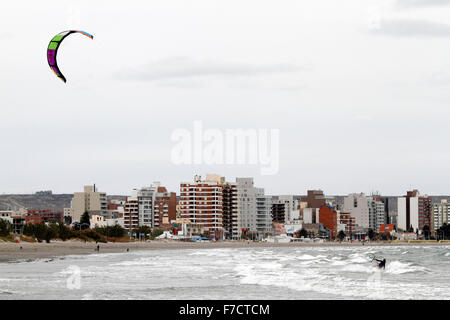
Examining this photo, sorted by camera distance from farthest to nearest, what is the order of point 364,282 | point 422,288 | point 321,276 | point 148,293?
point 321,276 → point 364,282 → point 422,288 → point 148,293

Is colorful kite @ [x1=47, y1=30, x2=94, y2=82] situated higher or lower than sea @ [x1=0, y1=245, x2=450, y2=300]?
higher

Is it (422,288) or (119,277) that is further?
(119,277)

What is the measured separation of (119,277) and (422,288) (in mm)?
19370

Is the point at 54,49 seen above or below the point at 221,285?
above

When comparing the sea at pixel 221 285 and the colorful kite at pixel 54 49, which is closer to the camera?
the sea at pixel 221 285

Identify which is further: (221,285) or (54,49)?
(54,49)

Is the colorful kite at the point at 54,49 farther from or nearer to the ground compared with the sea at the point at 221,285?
farther from the ground

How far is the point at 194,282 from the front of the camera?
1900 inches

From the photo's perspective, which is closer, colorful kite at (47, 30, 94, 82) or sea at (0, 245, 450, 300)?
sea at (0, 245, 450, 300)

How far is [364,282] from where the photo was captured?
165 feet
